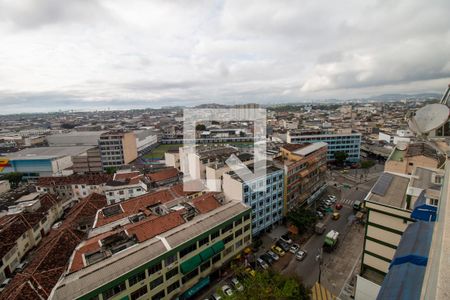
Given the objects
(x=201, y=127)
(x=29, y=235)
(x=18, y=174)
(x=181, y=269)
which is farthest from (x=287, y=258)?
(x=201, y=127)

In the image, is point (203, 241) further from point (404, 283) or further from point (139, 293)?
point (404, 283)

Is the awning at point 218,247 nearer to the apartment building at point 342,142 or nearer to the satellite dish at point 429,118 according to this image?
the satellite dish at point 429,118

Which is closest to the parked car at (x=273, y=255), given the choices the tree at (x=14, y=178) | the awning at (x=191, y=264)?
the awning at (x=191, y=264)

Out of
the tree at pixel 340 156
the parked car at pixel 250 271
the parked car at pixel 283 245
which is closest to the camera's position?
the parked car at pixel 250 271

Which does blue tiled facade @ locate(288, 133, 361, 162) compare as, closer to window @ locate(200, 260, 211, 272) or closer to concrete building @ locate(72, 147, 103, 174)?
window @ locate(200, 260, 211, 272)

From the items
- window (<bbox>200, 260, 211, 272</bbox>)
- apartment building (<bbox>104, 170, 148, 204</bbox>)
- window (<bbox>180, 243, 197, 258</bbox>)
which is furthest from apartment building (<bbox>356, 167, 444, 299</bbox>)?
apartment building (<bbox>104, 170, 148, 204</bbox>)

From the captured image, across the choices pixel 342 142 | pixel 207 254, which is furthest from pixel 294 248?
pixel 342 142
